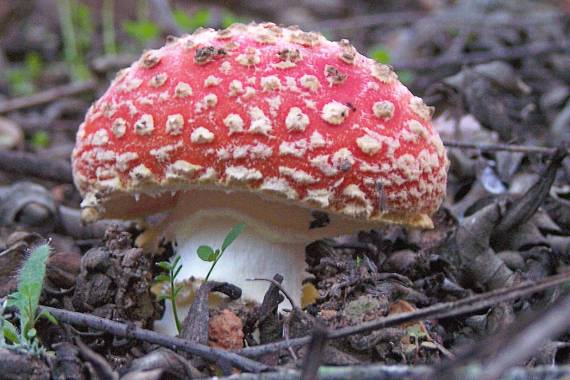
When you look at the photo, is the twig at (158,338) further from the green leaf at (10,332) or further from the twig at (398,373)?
the twig at (398,373)

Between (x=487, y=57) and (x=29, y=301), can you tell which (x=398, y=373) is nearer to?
(x=29, y=301)

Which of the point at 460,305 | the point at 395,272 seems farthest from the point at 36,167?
the point at 460,305

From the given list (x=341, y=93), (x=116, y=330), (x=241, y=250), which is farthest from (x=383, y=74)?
(x=116, y=330)

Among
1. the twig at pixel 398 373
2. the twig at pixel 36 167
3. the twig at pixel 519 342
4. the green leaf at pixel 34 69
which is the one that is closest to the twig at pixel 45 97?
the green leaf at pixel 34 69

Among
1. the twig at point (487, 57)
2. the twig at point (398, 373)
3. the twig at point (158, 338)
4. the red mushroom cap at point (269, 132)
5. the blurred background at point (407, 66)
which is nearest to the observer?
the twig at point (398, 373)

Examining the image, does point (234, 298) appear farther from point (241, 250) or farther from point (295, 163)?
point (295, 163)
